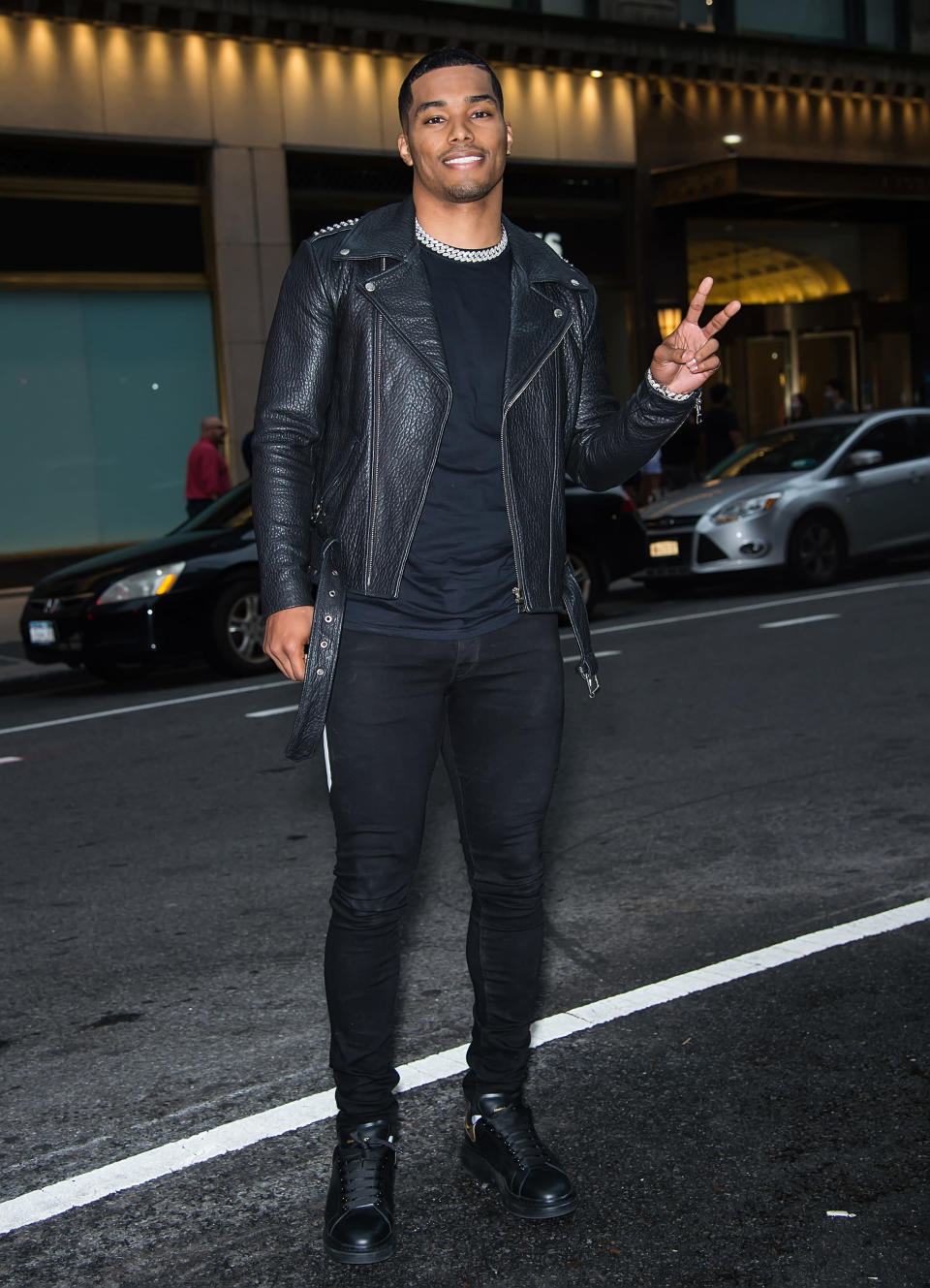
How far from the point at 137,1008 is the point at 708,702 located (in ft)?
15.8

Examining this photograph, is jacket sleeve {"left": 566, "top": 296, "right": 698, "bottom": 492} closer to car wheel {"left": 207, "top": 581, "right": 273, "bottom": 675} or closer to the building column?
car wheel {"left": 207, "top": 581, "right": 273, "bottom": 675}

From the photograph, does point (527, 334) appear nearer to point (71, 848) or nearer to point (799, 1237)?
point (799, 1237)

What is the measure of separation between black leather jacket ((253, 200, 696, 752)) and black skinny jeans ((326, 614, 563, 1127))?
0.34 ft

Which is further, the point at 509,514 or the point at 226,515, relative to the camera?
the point at 226,515

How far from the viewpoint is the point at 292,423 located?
300cm

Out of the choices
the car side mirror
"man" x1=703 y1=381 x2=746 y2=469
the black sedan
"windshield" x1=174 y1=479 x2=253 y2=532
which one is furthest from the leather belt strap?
"man" x1=703 y1=381 x2=746 y2=469

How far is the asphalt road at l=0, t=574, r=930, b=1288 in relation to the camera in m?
2.91

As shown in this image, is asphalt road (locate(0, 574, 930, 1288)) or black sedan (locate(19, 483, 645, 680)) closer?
asphalt road (locate(0, 574, 930, 1288))

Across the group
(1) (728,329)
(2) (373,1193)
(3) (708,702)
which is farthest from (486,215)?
(1) (728,329)

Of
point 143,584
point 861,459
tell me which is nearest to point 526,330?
point 143,584

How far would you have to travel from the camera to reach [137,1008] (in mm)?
4258

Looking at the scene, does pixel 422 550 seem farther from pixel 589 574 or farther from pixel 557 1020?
pixel 589 574

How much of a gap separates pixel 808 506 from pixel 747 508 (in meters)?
0.55

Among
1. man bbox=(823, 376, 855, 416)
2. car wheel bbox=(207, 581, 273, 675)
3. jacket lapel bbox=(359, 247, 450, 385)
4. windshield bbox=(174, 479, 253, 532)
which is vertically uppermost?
man bbox=(823, 376, 855, 416)
